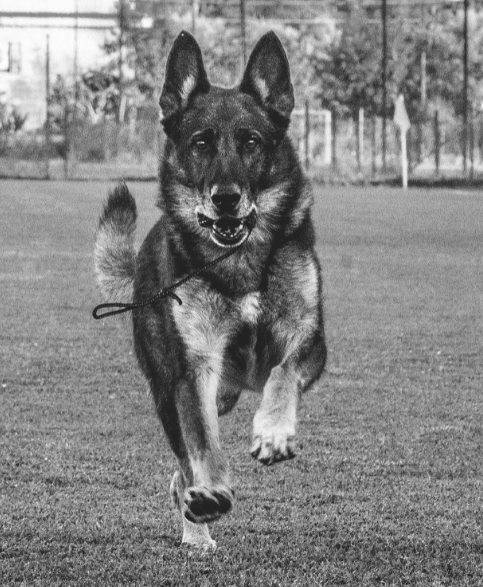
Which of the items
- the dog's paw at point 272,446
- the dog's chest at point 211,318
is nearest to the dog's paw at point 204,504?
the dog's paw at point 272,446

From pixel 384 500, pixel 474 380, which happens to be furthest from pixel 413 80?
pixel 384 500

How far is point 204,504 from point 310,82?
5765 centimetres

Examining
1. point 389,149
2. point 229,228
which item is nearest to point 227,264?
point 229,228

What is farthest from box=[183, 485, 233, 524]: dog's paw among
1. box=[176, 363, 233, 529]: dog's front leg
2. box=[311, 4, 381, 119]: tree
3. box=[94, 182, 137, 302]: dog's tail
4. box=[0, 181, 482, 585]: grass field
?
box=[311, 4, 381, 119]: tree

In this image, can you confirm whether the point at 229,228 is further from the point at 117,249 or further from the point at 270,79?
the point at 117,249

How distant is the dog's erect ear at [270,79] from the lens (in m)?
5.19

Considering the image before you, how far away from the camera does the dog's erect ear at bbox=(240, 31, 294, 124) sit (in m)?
5.19

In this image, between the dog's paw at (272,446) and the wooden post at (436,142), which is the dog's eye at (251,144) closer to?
the dog's paw at (272,446)

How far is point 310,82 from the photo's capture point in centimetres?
6094

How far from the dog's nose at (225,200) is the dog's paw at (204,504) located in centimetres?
104

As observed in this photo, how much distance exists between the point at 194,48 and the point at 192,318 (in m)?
1.06

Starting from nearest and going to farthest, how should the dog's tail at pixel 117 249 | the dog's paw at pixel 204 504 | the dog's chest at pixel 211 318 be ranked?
1. the dog's paw at pixel 204 504
2. the dog's chest at pixel 211 318
3. the dog's tail at pixel 117 249

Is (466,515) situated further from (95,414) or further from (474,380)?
(474,380)

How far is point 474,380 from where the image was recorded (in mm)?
9336
